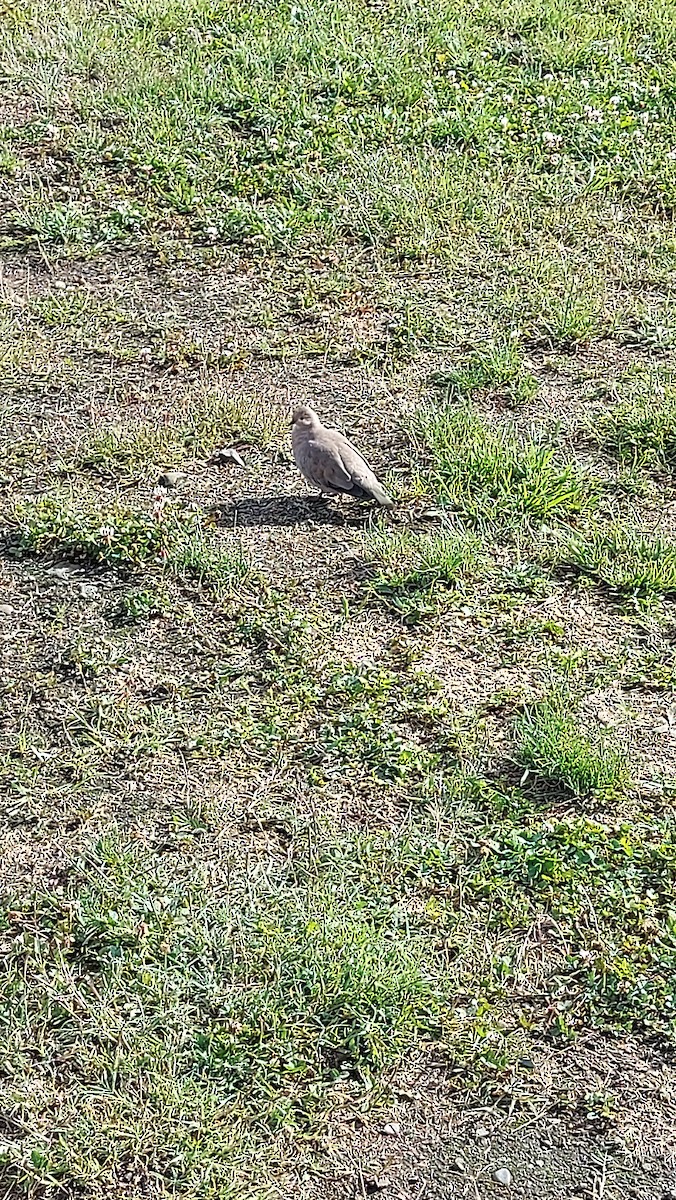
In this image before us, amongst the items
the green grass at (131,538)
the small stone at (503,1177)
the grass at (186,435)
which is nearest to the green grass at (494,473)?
the grass at (186,435)

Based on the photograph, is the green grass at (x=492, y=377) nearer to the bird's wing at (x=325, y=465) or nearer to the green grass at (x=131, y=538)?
the bird's wing at (x=325, y=465)

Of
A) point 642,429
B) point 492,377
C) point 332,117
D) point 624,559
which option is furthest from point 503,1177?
point 332,117

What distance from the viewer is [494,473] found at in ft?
18.3

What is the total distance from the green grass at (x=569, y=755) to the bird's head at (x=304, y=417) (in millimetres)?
1617

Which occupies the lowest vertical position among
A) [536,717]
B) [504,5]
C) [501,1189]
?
[501,1189]

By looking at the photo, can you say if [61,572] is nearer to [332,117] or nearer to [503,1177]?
[503,1177]

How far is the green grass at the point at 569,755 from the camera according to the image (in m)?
4.32

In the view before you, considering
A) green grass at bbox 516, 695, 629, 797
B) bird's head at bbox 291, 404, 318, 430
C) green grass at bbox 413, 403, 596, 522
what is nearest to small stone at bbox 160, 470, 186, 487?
bird's head at bbox 291, 404, 318, 430

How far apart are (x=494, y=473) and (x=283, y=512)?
905mm

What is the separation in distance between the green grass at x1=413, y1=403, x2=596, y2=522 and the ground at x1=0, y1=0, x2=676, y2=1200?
2 centimetres

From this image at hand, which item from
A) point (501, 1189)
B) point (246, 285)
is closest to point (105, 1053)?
point (501, 1189)

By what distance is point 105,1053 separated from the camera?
11.9 feet

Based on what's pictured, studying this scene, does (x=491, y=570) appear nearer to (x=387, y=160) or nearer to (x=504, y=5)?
(x=387, y=160)

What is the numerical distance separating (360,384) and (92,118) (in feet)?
9.80
